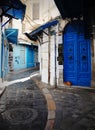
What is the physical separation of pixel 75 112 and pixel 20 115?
165 centimetres

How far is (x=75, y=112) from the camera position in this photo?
5.96 m

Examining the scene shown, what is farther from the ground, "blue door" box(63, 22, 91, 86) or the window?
the window

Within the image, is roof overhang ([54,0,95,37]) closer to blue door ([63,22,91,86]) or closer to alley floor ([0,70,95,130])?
blue door ([63,22,91,86])

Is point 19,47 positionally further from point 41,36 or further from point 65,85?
point 65,85

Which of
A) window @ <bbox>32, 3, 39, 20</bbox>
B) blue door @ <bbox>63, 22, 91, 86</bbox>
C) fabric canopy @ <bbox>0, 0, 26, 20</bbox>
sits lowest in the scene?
blue door @ <bbox>63, 22, 91, 86</bbox>

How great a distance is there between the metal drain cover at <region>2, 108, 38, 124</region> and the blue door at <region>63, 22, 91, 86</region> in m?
4.68

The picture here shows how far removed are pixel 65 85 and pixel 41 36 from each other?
4.54 metres

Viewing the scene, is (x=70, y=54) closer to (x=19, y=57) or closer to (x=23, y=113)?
(x=23, y=113)

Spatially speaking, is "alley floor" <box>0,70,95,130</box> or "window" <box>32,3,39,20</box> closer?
"alley floor" <box>0,70,95,130</box>

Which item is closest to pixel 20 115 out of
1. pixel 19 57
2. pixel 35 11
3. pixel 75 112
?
pixel 75 112

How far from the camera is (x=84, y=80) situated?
405 inches

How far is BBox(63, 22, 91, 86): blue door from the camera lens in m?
10.2

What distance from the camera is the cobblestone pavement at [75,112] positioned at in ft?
16.2

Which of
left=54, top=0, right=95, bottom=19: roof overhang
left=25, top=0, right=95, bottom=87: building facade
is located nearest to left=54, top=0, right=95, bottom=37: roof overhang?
left=54, top=0, right=95, bottom=19: roof overhang
